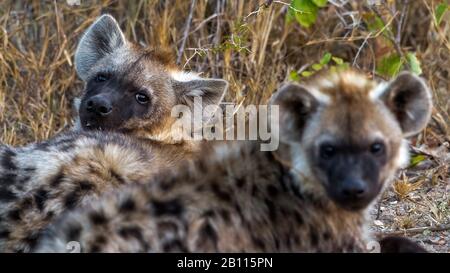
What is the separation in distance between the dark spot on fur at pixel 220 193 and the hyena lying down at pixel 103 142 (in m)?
0.68

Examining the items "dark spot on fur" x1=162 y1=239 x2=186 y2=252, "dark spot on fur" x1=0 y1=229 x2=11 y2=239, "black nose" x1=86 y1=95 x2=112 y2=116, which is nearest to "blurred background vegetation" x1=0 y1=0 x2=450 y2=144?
"black nose" x1=86 y1=95 x2=112 y2=116

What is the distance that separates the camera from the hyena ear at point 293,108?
133 inches

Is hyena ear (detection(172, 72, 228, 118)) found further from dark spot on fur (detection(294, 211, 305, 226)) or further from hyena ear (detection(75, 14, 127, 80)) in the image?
dark spot on fur (detection(294, 211, 305, 226))

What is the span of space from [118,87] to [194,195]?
5.82 ft

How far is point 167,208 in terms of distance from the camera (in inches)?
124

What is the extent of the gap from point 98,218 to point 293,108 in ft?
2.73

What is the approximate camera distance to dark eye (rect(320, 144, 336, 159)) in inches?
128

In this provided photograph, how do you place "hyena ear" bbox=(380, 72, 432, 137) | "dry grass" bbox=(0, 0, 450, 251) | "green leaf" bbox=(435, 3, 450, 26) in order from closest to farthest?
1. "hyena ear" bbox=(380, 72, 432, 137)
2. "green leaf" bbox=(435, 3, 450, 26)
3. "dry grass" bbox=(0, 0, 450, 251)

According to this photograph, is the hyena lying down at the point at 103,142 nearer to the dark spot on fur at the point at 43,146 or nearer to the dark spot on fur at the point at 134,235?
the dark spot on fur at the point at 43,146

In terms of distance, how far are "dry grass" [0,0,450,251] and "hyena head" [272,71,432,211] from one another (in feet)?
6.05

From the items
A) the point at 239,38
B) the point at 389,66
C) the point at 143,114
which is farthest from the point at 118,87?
the point at 389,66

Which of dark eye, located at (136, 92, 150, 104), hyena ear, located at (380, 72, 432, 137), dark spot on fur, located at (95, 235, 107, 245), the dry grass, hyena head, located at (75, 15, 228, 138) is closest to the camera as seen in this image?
dark spot on fur, located at (95, 235, 107, 245)

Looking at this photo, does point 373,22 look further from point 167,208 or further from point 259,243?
point 167,208

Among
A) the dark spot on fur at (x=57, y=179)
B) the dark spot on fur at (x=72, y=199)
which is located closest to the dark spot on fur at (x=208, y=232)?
the dark spot on fur at (x=72, y=199)
